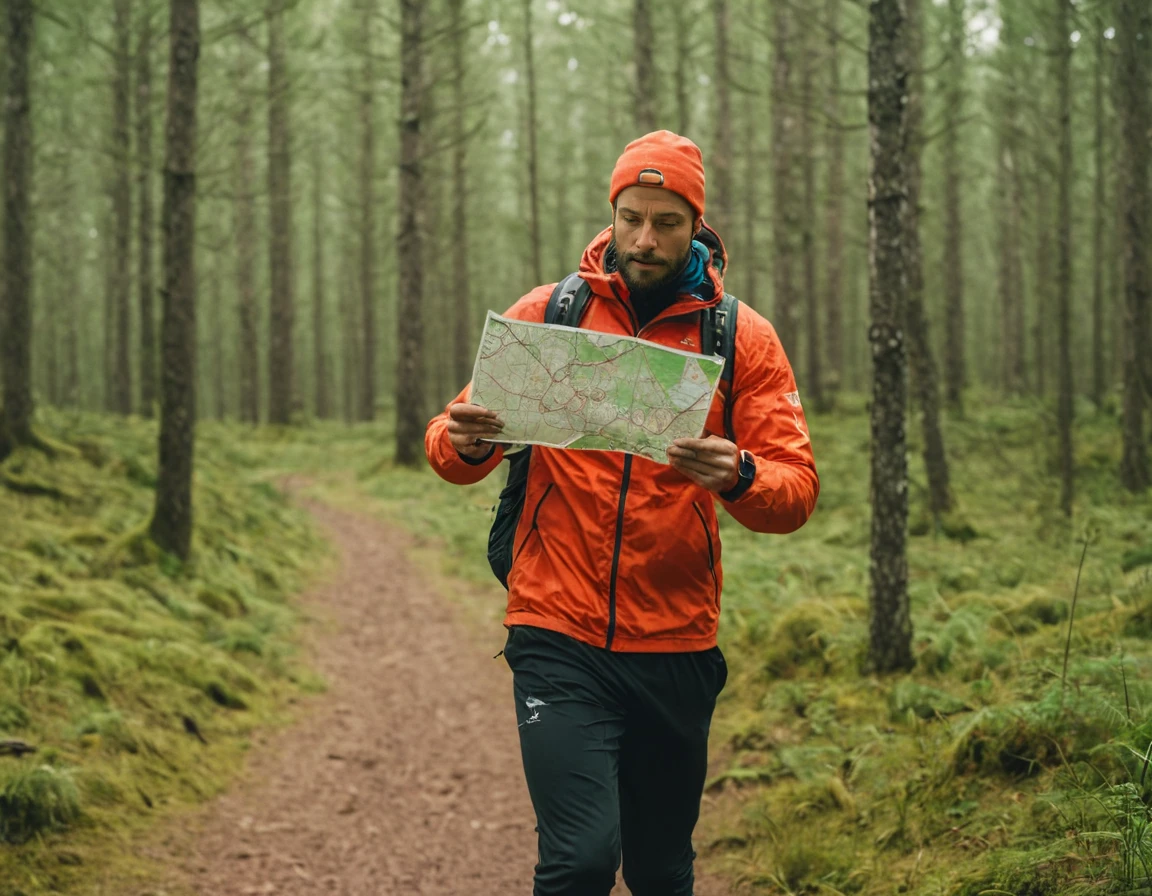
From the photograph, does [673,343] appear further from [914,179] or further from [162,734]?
[914,179]

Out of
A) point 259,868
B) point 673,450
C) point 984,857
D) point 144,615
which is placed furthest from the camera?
point 144,615

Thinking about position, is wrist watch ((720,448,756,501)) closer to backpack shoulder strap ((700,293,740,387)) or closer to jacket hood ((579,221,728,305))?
backpack shoulder strap ((700,293,740,387))

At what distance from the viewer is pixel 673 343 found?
3023mm

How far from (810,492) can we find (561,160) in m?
33.7

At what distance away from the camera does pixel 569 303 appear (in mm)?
3070

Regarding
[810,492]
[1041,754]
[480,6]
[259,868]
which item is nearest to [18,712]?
[259,868]

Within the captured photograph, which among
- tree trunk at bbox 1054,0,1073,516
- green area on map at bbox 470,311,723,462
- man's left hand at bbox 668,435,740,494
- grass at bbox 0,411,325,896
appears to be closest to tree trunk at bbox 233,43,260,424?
grass at bbox 0,411,325,896

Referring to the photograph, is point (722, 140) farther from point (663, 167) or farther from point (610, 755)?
point (610, 755)

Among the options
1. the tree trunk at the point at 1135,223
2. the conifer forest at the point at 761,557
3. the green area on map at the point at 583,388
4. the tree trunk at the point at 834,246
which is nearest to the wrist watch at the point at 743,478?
the green area on map at the point at 583,388

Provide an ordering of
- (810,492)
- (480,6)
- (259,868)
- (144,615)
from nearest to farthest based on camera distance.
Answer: (810,492) → (259,868) → (144,615) → (480,6)

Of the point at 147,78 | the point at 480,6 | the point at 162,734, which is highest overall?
the point at 480,6

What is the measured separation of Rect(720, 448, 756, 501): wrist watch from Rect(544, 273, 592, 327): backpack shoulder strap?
2.44 feet

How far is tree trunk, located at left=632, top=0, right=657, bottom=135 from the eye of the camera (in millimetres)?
15516

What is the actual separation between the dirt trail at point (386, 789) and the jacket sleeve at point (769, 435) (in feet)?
9.41
